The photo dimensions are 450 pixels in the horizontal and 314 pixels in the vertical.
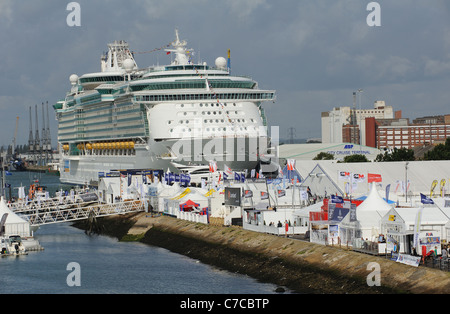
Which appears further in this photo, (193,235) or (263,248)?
(193,235)

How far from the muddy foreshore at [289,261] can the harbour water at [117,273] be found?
1.11 m

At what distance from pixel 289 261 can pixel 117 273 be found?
12.0 meters

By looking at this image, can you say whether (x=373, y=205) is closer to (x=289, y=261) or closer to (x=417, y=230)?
(x=289, y=261)

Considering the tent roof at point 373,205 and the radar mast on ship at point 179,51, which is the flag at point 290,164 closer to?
the tent roof at point 373,205

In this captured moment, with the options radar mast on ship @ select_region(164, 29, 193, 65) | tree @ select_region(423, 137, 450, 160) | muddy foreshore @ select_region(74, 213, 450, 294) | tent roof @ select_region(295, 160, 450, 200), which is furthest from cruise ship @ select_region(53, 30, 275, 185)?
tree @ select_region(423, 137, 450, 160)

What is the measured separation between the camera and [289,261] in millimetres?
48344

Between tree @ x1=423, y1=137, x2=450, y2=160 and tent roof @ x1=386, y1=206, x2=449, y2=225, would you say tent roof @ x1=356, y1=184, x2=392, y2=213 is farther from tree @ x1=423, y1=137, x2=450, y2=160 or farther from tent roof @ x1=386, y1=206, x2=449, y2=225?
tree @ x1=423, y1=137, x2=450, y2=160

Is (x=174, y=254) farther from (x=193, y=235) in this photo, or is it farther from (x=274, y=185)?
(x=274, y=185)

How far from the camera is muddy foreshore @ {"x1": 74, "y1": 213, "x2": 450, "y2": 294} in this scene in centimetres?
3884

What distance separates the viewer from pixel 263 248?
53031mm

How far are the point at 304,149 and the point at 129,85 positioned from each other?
5351 cm

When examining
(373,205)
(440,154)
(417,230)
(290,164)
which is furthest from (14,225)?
(440,154)

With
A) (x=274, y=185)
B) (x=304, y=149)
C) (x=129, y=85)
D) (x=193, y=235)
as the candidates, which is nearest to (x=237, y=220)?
(x=193, y=235)

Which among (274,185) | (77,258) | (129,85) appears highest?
(129,85)
